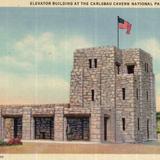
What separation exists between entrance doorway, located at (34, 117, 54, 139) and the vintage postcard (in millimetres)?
70

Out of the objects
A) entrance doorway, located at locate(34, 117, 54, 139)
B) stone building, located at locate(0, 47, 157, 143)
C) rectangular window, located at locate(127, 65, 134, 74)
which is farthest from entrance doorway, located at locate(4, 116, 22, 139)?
rectangular window, located at locate(127, 65, 134, 74)

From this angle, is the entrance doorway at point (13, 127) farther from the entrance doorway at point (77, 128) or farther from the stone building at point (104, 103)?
the entrance doorway at point (77, 128)

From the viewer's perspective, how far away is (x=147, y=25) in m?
30.3

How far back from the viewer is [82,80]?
122 ft

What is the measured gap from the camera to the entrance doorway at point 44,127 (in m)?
38.0

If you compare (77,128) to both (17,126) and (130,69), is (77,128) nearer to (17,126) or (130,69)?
(17,126)

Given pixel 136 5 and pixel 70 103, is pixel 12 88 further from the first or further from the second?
pixel 136 5

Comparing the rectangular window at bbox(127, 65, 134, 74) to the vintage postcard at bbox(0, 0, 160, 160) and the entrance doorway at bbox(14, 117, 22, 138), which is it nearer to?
the vintage postcard at bbox(0, 0, 160, 160)

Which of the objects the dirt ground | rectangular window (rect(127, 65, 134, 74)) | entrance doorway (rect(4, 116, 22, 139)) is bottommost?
the dirt ground

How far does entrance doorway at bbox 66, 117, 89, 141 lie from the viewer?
37.1m

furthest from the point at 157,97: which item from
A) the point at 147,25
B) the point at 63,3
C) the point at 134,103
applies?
the point at 63,3

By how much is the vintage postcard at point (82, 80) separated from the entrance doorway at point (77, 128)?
27 millimetres
